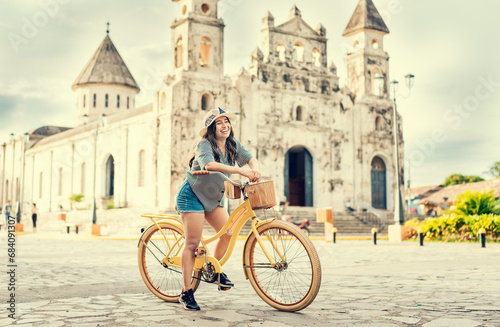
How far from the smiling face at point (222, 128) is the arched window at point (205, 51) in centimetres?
2860

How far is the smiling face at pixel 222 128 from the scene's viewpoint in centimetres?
509

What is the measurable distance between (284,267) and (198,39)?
2906 centimetres

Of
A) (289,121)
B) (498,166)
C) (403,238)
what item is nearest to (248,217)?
(403,238)

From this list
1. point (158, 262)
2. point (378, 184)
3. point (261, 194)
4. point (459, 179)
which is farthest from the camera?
point (459, 179)

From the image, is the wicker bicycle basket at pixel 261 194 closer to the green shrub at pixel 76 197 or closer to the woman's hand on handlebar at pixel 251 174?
the woman's hand on handlebar at pixel 251 174

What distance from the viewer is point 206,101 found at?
108ft

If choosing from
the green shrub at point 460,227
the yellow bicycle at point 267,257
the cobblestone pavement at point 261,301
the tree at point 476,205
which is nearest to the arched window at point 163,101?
the green shrub at point 460,227

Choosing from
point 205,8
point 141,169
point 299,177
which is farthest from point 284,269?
point 299,177

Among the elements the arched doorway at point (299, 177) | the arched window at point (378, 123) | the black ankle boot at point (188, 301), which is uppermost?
the arched window at point (378, 123)

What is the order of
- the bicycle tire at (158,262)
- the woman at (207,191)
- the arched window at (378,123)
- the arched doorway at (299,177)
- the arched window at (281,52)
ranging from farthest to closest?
the arched window at (378,123) → the arched doorway at (299,177) → the arched window at (281,52) → the bicycle tire at (158,262) → the woman at (207,191)

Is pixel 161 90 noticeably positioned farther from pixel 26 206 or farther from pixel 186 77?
pixel 26 206

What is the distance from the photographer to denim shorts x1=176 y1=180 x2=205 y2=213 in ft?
16.3

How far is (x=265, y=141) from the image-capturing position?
34.2 metres

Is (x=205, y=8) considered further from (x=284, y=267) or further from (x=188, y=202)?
(x=284, y=267)
